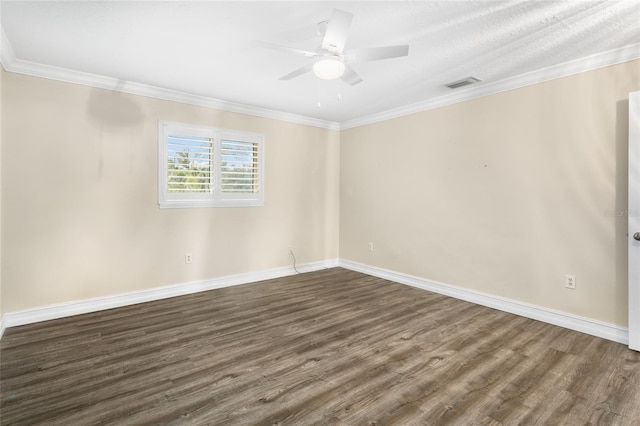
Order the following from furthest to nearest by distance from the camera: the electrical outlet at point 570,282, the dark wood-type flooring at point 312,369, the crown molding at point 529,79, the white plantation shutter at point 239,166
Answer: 1. the white plantation shutter at point 239,166
2. the electrical outlet at point 570,282
3. the crown molding at point 529,79
4. the dark wood-type flooring at point 312,369

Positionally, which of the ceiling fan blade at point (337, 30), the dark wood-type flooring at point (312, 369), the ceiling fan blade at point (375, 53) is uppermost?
the ceiling fan blade at point (337, 30)

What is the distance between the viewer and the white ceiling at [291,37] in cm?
219

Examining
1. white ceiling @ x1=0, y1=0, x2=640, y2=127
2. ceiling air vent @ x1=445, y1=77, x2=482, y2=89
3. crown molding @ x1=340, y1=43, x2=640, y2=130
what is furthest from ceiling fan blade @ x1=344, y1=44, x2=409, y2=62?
crown molding @ x1=340, y1=43, x2=640, y2=130

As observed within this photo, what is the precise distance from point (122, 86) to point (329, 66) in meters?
2.69

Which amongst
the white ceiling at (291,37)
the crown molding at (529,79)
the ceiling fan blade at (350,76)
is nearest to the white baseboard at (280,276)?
the crown molding at (529,79)

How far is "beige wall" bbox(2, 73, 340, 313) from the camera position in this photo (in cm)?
314

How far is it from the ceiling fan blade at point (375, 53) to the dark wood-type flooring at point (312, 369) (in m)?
2.24

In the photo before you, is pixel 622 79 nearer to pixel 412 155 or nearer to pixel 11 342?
pixel 412 155

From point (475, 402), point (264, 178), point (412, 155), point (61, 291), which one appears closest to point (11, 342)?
point (61, 291)

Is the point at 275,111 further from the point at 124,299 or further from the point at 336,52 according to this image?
the point at 124,299


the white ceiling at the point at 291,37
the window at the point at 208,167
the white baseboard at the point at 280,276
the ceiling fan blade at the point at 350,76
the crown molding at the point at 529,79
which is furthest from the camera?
the window at the point at 208,167

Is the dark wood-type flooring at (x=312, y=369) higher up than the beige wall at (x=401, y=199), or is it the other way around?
the beige wall at (x=401, y=199)

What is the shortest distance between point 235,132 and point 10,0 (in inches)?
102

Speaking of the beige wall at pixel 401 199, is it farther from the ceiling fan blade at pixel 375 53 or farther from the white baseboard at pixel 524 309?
the ceiling fan blade at pixel 375 53
